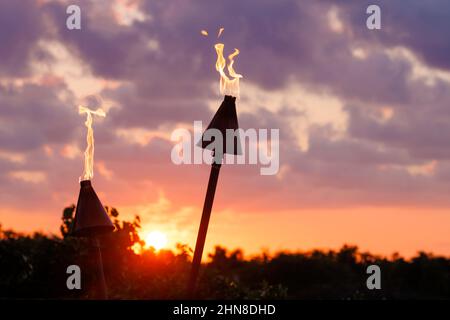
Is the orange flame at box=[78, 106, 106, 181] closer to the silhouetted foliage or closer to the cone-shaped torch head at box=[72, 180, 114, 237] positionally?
the cone-shaped torch head at box=[72, 180, 114, 237]

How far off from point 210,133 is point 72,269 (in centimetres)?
1522

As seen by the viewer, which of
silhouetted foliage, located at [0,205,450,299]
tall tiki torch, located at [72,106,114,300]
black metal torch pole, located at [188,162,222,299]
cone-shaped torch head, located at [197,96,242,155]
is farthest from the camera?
silhouetted foliage, located at [0,205,450,299]

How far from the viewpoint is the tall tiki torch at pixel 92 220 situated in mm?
9859

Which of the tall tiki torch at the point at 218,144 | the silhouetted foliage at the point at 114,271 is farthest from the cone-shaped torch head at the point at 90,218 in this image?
the silhouetted foliage at the point at 114,271

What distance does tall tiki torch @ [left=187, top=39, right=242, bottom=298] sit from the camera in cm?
863

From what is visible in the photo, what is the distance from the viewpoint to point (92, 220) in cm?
1001

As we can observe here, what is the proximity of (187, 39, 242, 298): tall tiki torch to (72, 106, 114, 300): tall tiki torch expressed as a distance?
152 cm

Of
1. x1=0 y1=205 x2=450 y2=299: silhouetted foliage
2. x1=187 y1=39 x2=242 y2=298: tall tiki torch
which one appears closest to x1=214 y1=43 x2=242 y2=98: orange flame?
x1=187 y1=39 x2=242 y2=298: tall tiki torch

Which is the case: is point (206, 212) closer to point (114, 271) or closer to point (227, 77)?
point (227, 77)

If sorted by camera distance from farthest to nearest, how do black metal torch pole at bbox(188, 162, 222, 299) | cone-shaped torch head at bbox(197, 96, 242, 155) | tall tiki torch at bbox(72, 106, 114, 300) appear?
tall tiki torch at bbox(72, 106, 114, 300) → cone-shaped torch head at bbox(197, 96, 242, 155) → black metal torch pole at bbox(188, 162, 222, 299)

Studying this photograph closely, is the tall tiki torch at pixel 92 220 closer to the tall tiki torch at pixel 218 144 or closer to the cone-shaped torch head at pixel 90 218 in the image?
the cone-shaped torch head at pixel 90 218

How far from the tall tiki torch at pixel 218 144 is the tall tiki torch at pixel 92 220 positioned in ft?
4.99

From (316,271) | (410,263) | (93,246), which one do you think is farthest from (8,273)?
(410,263)

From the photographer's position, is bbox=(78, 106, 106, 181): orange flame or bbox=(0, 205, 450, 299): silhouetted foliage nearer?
bbox=(78, 106, 106, 181): orange flame
